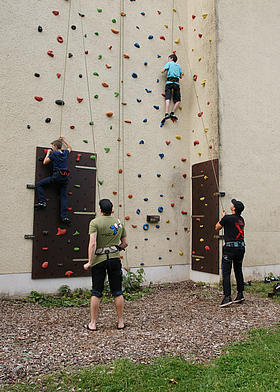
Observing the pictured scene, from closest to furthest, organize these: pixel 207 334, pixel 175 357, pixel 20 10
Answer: pixel 175 357
pixel 207 334
pixel 20 10

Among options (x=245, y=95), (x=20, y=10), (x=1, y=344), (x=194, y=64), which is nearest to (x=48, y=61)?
(x=20, y=10)

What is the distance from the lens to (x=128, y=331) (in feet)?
15.1

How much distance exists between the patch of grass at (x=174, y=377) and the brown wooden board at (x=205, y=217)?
3742 mm

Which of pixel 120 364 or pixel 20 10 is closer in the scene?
pixel 120 364

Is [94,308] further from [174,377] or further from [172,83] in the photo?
[172,83]

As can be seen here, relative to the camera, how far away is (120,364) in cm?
342

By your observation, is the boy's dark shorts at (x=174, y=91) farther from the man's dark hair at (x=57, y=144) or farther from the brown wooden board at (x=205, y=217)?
the man's dark hair at (x=57, y=144)

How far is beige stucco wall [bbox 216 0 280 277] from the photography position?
25.4ft

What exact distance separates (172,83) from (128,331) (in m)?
Result: 5.52

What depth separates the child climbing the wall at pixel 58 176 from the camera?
20.7 feet

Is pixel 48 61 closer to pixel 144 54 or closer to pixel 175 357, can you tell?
pixel 144 54

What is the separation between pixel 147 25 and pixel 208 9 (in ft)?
4.72

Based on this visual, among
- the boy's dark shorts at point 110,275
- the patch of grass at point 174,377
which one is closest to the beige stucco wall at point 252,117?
the boy's dark shorts at point 110,275

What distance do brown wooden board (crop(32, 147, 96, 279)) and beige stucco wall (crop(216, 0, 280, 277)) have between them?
2.92 meters
